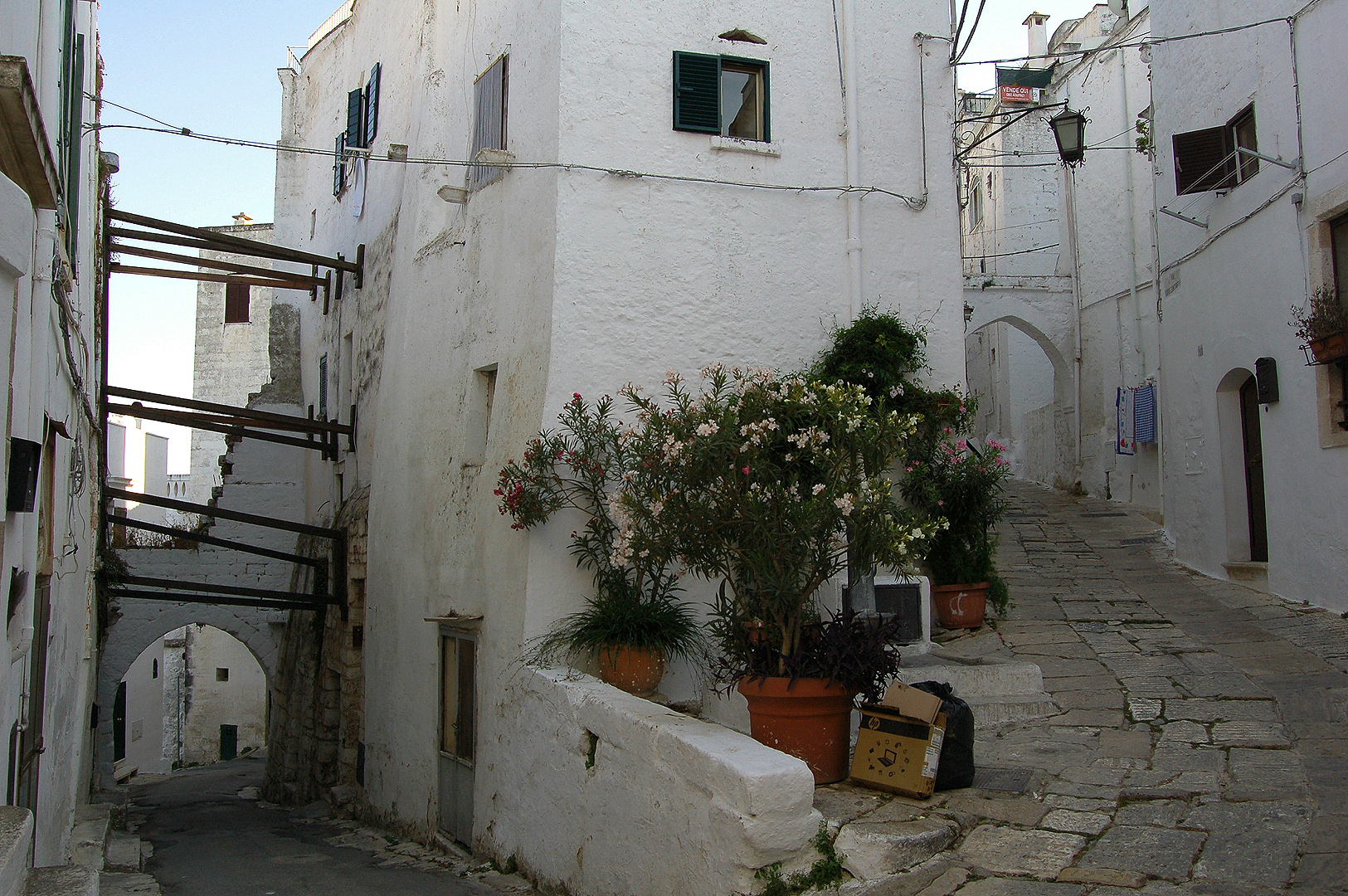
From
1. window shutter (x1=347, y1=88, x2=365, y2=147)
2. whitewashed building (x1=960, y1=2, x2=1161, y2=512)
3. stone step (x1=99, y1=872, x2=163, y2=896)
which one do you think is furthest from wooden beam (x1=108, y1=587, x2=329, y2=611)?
whitewashed building (x1=960, y1=2, x2=1161, y2=512)

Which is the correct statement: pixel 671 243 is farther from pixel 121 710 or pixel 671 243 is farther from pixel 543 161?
pixel 121 710

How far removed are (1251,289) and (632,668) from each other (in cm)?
766

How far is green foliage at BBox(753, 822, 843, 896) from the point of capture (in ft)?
14.7

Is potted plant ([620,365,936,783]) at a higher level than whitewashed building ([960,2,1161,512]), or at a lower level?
lower

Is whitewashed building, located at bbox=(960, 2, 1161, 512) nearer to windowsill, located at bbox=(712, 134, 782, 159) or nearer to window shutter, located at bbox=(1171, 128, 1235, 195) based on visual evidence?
window shutter, located at bbox=(1171, 128, 1235, 195)

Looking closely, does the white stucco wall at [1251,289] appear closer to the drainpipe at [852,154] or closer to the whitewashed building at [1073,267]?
the whitewashed building at [1073,267]

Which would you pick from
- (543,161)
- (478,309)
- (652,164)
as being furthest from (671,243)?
(478,309)

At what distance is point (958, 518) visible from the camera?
9.23 m

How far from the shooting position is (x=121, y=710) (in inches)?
783

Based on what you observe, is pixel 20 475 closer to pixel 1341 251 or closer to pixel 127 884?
pixel 127 884

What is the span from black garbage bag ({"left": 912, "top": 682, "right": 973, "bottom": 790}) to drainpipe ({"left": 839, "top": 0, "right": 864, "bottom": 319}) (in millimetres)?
4220

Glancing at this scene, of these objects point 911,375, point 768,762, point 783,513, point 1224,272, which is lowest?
point 768,762

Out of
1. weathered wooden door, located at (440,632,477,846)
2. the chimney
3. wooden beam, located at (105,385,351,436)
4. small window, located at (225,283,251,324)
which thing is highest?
the chimney

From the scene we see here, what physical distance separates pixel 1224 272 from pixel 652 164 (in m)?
6.66
